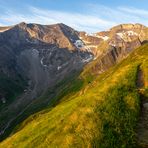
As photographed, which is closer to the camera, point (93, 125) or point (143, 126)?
point (93, 125)

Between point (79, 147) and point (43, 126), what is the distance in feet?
17.4

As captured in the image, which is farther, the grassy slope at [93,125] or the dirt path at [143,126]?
the dirt path at [143,126]

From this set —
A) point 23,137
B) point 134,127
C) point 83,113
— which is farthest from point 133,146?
point 23,137

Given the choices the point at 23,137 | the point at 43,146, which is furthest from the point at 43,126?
the point at 43,146

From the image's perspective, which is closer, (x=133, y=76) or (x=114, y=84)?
(x=114, y=84)

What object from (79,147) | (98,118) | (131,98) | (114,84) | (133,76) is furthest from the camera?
(133,76)

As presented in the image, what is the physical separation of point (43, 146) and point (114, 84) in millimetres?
10762

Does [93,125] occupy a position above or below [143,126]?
above

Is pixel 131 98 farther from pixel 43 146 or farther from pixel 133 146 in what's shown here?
pixel 43 146

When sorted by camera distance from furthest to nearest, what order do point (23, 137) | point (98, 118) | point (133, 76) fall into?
point (133, 76) → point (23, 137) → point (98, 118)

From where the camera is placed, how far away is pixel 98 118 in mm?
23859

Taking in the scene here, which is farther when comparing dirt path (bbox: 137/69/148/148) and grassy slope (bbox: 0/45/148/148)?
dirt path (bbox: 137/69/148/148)

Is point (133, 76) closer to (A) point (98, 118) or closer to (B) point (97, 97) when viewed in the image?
(B) point (97, 97)

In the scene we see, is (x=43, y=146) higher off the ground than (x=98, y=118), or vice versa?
(x=98, y=118)
